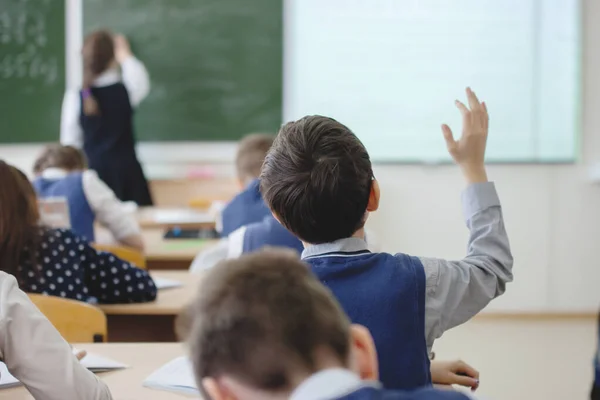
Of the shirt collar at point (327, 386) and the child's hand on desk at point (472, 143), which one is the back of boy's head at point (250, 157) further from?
the shirt collar at point (327, 386)

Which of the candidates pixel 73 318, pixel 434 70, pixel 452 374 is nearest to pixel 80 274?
pixel 73 318

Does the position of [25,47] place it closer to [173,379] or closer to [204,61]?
[204,61]

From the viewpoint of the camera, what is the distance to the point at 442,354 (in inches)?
191

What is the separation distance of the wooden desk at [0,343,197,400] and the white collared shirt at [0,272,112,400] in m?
0.22

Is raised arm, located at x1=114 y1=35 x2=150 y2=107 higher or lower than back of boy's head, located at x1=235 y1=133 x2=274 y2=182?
higher

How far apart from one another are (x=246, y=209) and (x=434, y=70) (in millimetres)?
2723

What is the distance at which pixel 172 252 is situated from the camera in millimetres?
3852

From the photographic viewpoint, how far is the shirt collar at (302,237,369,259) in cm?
162

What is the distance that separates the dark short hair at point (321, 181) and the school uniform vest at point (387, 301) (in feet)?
0.20

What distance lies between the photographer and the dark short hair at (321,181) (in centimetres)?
159

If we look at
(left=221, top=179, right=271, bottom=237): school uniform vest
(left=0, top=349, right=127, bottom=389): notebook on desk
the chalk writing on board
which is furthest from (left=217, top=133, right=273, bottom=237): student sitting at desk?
the chalk writing on board

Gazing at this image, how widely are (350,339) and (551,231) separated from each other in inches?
207

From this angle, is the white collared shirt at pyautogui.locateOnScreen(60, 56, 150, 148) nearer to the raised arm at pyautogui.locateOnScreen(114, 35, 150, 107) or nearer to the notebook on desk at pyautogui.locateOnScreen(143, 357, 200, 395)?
the raised arm at pyautogui.locateOnScreen(114, 35, 150, 107)

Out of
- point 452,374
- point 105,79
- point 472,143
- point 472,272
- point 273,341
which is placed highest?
point 105,79
